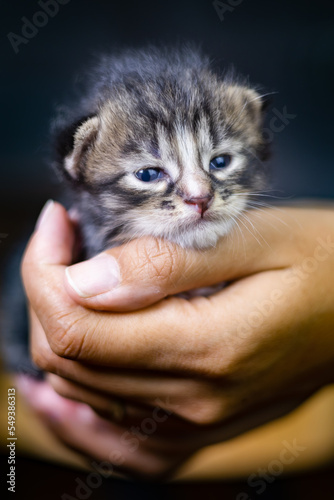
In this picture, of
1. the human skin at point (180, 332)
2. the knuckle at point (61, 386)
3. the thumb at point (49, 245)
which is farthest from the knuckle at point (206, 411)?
the thumb at point (49, 245)

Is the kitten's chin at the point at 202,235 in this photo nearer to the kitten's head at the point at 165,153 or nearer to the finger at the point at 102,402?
the kitten's head at the point at 165,153

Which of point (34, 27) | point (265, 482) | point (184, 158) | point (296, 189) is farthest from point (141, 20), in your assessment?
point (265, 482)

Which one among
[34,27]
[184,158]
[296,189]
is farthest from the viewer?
[296,189]

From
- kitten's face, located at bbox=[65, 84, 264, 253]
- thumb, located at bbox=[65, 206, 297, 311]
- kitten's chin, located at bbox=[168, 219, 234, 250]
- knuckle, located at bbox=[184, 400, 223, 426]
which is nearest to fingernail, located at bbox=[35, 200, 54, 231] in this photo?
kitten's face, located at bbox=[65, 84, 264, 253]

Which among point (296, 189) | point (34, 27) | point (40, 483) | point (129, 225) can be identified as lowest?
point (40, 483)

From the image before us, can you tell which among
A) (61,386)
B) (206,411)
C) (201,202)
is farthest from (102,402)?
(201,202)

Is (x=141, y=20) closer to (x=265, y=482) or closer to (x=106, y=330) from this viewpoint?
(x=106, y=330)

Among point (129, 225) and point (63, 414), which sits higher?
point (129, 225)
